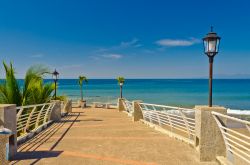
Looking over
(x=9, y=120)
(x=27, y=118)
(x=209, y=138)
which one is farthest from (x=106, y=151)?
(x=27, y=118)

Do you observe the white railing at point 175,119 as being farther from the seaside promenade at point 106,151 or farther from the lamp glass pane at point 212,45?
the lamp glass pane at point 212,45

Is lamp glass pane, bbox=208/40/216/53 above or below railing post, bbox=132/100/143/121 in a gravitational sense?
above

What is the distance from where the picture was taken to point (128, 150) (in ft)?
26.2

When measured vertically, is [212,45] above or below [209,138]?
above

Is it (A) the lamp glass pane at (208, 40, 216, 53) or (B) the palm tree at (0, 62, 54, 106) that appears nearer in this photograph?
(A) the lamp glass pane at (208, 40, 216, 53)

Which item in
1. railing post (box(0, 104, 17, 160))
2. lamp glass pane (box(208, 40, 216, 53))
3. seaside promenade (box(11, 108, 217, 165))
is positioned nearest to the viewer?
railing post (box(0, 104, 17, 160))

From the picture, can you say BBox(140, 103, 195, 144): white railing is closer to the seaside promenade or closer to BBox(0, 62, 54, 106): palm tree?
the seaside promenade

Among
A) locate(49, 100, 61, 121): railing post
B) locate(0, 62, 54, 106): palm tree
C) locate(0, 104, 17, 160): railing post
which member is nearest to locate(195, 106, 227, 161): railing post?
locate(0, 104, 17, 160): railing post

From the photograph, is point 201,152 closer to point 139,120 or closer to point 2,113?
point 2,113

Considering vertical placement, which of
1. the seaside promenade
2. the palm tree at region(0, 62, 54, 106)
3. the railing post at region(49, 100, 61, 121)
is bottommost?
the seaside promenade

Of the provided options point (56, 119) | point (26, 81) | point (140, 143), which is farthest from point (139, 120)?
point (140, 143)

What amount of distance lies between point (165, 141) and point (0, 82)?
21.4 ft

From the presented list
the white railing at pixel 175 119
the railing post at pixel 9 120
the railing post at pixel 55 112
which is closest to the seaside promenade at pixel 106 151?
the railing post at pixel 9 120

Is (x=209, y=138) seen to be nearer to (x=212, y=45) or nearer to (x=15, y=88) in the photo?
(x=212, y=45)
